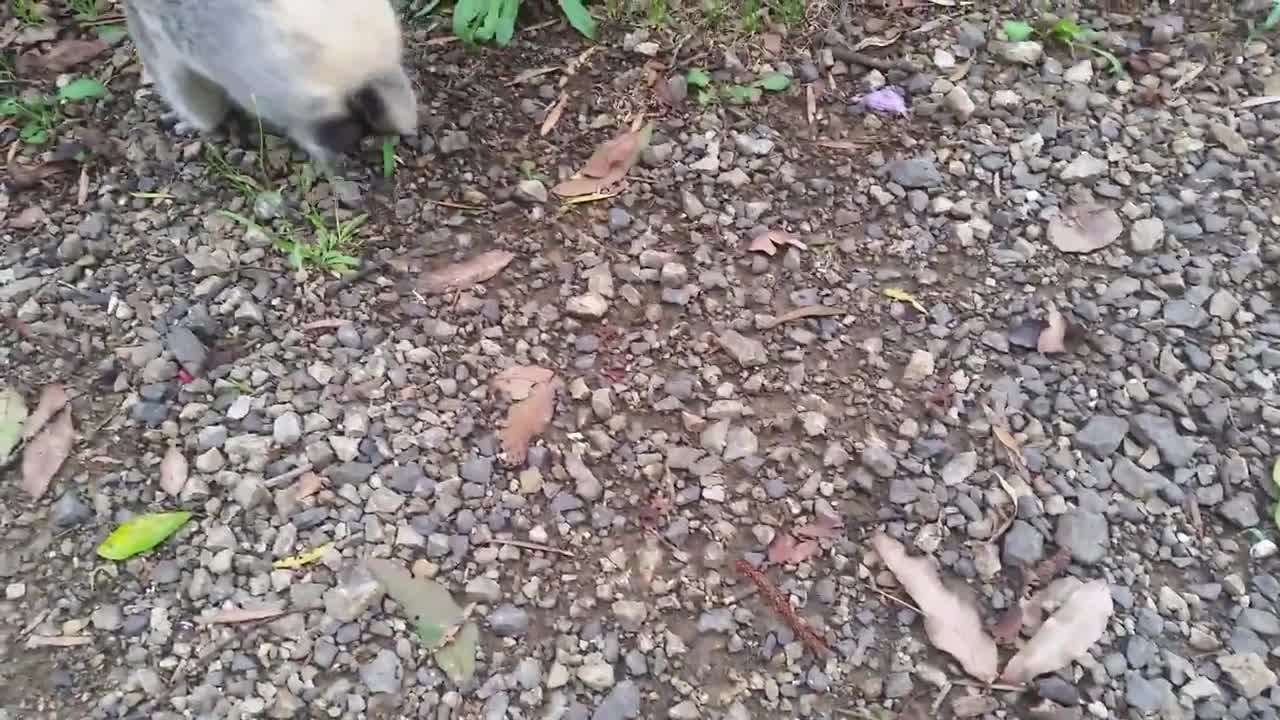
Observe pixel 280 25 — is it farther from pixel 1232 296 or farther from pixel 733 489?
pixel 1232 296

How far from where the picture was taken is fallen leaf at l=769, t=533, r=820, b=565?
215 cm

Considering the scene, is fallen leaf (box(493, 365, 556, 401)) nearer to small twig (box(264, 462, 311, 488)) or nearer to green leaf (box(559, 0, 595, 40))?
small twig (box(264, 462, 311, 488))

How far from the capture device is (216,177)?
2756 mm

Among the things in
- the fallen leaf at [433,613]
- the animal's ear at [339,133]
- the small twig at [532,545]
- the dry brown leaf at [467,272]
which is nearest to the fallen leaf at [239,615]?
the fallen leaf at [433,613]

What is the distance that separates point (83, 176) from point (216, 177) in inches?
14.8

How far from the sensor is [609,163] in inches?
108

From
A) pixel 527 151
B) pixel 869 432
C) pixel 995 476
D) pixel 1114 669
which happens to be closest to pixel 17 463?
pixel 527 151

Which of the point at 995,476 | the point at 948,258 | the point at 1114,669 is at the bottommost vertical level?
the point at 1114,669

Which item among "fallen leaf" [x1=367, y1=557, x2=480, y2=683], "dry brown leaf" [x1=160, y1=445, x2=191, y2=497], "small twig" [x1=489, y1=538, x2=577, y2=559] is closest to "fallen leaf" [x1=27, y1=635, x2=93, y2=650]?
"dry brown leaf" [x1=160, y1=445, x2=191, y2=497]

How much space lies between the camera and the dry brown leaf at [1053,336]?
94.9 inches

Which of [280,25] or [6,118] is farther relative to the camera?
[6,118]

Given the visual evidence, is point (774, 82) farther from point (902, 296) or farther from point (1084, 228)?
point (1084, 228)

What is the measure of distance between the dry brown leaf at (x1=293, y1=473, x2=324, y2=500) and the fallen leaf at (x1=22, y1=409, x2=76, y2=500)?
21.7 inches

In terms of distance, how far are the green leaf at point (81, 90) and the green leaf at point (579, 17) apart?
132cm
